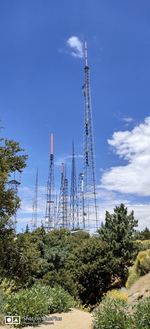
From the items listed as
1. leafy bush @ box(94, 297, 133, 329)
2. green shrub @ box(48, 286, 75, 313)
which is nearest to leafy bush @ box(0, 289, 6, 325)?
green shrub @ box(48, 286, 75, 313)

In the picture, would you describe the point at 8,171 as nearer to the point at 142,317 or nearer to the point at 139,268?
the point at 142,317

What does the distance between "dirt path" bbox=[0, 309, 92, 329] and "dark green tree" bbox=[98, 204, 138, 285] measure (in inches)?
693

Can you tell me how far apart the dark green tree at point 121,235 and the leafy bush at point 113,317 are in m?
19.0

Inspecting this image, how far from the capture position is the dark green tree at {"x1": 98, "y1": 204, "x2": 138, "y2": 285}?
32969 millimetres

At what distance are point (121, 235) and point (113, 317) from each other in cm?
2303

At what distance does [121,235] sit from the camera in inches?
1357

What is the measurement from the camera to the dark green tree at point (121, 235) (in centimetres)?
3297

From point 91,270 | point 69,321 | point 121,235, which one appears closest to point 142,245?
point 121,235

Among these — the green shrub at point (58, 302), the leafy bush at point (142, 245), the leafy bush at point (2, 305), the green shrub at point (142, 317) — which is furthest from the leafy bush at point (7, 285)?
the leafy bush at point (142, 245)

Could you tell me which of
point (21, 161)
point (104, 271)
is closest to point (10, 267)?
point (21, 161)

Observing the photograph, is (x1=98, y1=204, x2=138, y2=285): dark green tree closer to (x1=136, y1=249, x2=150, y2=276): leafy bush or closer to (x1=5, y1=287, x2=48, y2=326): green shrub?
(x1=136, y1=249, x2=150, y2=276): leafy bush

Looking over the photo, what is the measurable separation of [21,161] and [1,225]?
2568mm

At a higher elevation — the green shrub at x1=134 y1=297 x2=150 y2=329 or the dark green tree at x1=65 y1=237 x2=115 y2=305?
the dark green tree at x1=65 y1=237 x2=115 y2=305
